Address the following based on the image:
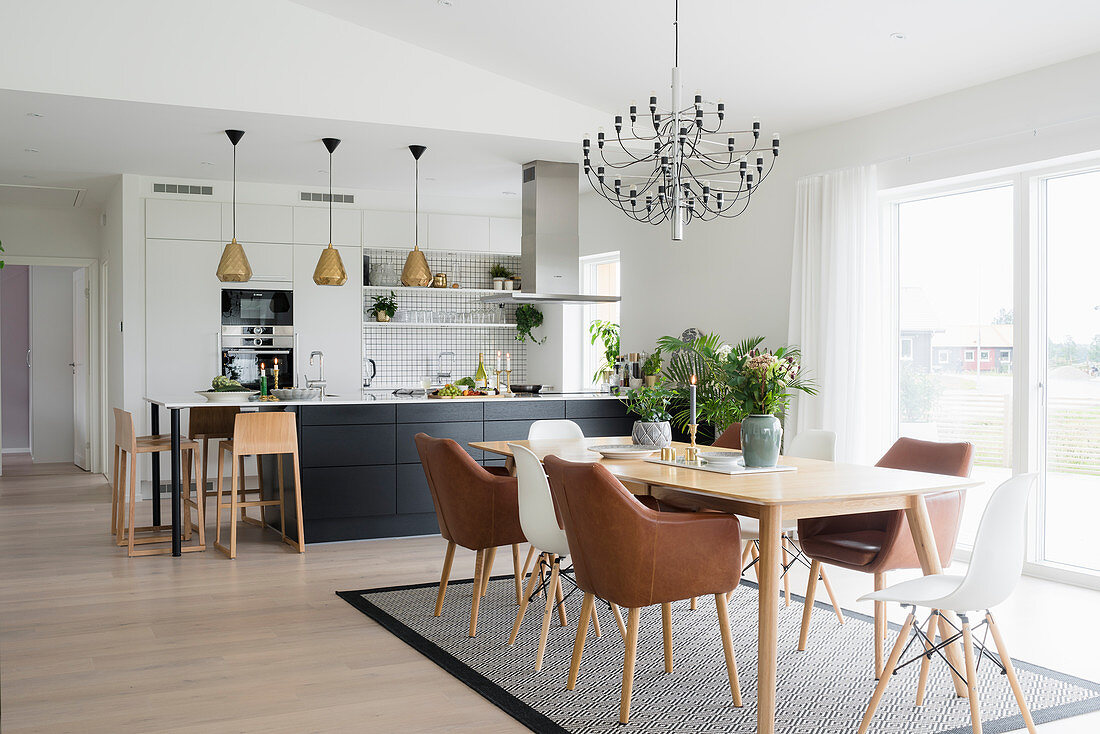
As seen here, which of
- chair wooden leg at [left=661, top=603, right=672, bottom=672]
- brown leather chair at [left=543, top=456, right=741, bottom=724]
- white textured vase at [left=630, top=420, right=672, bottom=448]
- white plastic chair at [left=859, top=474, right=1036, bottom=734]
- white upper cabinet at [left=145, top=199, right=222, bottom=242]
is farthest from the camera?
white upper cabinet at [left=145, top=199, right=222, bottom=242]

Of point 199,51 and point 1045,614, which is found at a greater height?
point 199,51

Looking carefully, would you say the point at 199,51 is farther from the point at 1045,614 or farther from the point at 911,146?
the point at 1045,614

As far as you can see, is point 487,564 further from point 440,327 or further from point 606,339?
point 440,327

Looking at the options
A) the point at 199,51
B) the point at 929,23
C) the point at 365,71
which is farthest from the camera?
the point at 365,71

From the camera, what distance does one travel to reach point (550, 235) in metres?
6.77

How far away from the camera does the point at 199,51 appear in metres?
5.23

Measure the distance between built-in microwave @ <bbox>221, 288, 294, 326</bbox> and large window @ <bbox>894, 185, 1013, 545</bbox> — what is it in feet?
16.3

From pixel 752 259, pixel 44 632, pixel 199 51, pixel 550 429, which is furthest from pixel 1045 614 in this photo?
pixel 199 51

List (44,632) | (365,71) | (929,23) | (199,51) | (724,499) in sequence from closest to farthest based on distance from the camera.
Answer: (724,499) < (44,632) < (929,23) < (199,51) < (365,71)

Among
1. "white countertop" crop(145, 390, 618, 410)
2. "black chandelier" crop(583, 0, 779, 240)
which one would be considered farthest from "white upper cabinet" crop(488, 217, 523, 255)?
"white countertop" crop(145, 390, 618, 410)

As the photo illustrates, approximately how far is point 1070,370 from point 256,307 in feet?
19.8

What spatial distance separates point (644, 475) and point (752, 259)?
137 inches

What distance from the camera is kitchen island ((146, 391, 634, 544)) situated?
5691 mm

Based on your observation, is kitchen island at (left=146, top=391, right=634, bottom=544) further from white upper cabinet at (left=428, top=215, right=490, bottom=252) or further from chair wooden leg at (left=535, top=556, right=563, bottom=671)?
white upper cabinet at (left=428, top=215, right=490, bottom=252)
